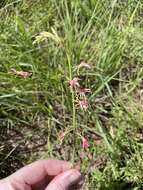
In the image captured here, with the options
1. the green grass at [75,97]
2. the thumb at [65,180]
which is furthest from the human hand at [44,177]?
the green grass at [75,97]

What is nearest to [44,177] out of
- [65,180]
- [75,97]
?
[65,180]

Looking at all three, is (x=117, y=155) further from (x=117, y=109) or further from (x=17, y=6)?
(x=17, y=6)

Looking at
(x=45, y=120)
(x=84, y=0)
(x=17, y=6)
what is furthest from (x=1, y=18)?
(x=45, y=120)

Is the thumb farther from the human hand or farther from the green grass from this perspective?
the green grass

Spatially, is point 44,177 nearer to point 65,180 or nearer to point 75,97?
point 65,180

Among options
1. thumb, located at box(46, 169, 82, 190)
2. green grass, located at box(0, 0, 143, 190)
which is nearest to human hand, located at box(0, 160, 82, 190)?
thumb, located at box(46, 169, 82, 190)

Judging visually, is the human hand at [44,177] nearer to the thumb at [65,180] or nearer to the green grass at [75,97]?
the thumb at [65,180]

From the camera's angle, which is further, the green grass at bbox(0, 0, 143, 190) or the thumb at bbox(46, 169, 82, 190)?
the green grass at bbox(0, 0, 143, 190)
